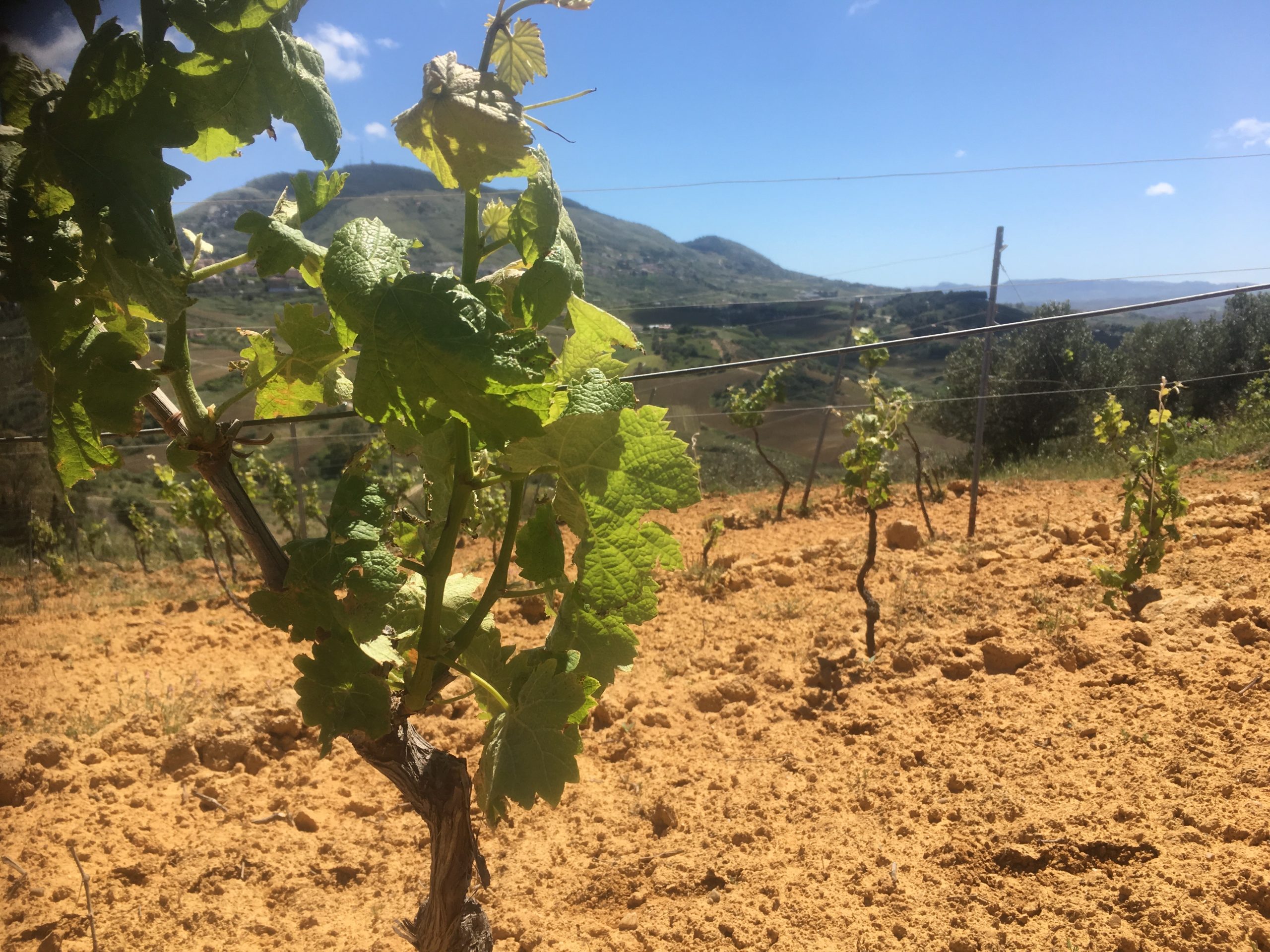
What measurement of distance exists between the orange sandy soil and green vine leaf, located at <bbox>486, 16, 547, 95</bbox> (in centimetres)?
258

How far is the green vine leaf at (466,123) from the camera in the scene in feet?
3.09

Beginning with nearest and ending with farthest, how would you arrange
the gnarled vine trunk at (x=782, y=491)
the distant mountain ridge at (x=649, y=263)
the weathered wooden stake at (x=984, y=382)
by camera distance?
1. the weathered wooden stake at (x=984, y=382)
2. the gnarled vine trunk at (x=782, y=491)
3. the distant mountain ridge at (x=649, y=263)

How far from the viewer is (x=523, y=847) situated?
10.2 ft

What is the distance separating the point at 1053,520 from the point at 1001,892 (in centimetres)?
562

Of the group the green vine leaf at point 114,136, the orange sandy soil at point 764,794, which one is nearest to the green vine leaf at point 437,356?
the green vine leaf at point 114,136

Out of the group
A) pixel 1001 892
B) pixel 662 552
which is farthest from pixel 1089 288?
pixel 662 552

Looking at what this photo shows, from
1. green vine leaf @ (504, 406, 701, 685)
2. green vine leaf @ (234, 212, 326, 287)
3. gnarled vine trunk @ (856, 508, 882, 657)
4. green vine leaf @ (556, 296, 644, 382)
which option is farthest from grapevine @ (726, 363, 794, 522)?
green vine leaf @ (234, 212, 326, 287)

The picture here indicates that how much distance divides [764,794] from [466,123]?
10.6 ft

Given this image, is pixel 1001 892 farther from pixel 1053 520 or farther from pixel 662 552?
Result: pixel 1053 520

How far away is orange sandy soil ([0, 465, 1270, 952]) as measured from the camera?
2605 millimetres

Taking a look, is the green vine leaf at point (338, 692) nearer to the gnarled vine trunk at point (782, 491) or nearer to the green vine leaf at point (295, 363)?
the green vine leaf at point (295, 363)

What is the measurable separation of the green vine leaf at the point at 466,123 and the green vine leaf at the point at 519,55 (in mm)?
47

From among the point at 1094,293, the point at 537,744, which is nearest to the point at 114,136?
the point at 537,744

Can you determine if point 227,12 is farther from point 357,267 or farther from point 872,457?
point 872,457
